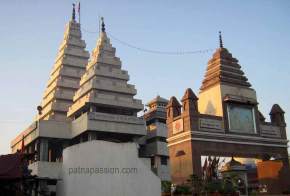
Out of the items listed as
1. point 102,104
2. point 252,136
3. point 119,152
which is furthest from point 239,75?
point 102,104

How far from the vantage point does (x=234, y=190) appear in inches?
1136

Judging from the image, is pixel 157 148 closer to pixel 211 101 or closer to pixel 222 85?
pixel 211 101

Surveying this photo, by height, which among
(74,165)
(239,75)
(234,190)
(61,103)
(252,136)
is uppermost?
(61,103)

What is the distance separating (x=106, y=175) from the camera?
92.4 ft

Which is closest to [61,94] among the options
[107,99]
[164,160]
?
[107,99]

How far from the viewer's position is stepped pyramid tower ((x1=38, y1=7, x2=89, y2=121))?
2618 inches

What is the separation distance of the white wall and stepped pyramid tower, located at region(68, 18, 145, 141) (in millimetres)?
25367

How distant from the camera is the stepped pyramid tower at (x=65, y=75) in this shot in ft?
218

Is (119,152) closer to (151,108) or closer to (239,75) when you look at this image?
(239,75)

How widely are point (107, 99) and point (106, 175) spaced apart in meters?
31.0

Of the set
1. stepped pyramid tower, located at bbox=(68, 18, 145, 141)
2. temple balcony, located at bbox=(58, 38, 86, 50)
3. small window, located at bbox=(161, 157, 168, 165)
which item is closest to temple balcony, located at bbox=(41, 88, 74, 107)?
stepped pyramid tower, located at bbox=(68, 18, 145, 141)

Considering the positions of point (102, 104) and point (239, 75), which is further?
point (102, 104)

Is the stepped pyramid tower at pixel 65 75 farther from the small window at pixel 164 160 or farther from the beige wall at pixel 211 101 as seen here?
the beige wall at pixel 211 101

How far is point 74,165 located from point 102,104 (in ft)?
96.5
